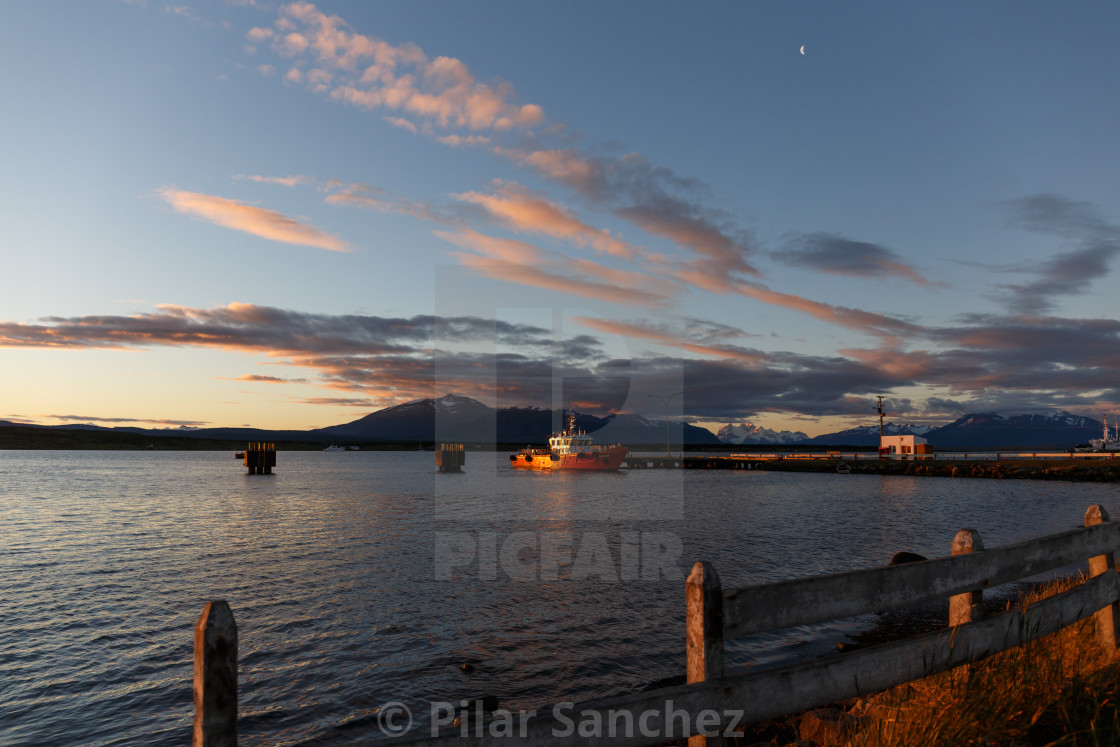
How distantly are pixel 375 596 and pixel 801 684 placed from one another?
1813 centimetres

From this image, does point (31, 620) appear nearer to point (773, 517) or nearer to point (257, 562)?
point (257, 562)

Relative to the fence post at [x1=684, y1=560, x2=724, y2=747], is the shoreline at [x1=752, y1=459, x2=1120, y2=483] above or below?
below

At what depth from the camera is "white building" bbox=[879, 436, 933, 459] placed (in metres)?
103

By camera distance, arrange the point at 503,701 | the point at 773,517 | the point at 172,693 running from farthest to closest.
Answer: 1. the point at 773,517
2. the point at 172,693
3. the point at 503,701

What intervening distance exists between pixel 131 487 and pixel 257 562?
59.7 metres

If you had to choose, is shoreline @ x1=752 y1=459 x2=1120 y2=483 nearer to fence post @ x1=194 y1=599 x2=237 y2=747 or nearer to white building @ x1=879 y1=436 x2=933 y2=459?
white building @ x1=879 y1=436 x2=933 y2=459

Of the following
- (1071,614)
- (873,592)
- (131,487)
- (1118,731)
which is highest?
(873,592)

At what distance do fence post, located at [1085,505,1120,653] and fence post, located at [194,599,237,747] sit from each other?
7532mm

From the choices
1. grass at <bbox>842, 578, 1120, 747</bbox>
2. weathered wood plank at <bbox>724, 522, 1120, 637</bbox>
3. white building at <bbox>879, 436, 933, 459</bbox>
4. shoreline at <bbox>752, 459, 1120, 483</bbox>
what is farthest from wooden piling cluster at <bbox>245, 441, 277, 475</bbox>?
weathered wood plank at <bbox>724, 522, 1120, 637</bbox>

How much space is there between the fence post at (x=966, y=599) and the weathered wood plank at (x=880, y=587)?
106 mm

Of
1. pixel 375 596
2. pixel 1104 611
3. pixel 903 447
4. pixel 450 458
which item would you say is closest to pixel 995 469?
pixel 903 447

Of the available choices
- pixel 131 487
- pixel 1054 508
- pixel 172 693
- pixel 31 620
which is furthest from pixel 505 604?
pixel 131 487

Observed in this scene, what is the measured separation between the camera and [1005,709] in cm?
473

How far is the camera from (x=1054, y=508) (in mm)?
43094
